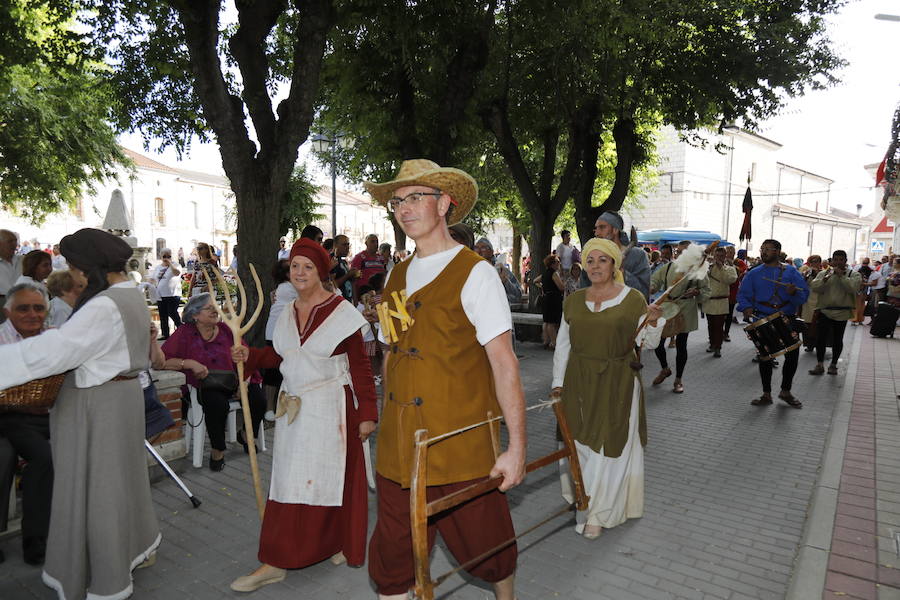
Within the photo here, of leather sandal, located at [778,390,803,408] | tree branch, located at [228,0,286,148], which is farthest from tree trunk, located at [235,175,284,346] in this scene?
leather sandal, located at [778,390,803,408]

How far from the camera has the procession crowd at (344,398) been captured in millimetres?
2408

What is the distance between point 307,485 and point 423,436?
1569mm

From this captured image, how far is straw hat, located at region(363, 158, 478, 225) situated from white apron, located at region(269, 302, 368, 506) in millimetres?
1144

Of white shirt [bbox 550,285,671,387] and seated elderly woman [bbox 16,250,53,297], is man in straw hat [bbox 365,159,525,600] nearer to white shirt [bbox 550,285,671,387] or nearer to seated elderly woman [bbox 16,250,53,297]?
white shirt [bbox 550,285,671,387]

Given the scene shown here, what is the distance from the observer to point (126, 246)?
3178mm

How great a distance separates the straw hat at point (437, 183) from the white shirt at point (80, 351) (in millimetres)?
1447

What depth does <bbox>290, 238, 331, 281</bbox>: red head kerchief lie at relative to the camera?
3580 millimetres

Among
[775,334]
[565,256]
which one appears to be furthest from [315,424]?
[565,256]

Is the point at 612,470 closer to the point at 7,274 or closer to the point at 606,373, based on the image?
the point at 606,373

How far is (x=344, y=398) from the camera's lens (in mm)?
3641

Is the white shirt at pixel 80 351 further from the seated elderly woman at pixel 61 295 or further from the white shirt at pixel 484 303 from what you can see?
the seated elderly woman at pixel 61 295

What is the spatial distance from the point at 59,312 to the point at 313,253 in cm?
320

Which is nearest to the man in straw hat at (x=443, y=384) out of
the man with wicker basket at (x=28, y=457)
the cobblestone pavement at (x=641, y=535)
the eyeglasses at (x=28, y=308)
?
the cobblestone pavement at (x=641, y=535)

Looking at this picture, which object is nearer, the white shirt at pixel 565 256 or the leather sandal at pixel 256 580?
the leather sandal at pixel 256 580
